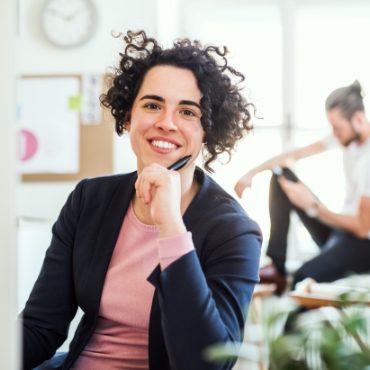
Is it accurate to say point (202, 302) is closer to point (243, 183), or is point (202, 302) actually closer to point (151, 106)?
point (151, 106)

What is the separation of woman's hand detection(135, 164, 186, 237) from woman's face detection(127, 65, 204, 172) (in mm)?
101

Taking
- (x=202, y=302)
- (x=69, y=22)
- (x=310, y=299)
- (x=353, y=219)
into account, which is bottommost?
(x=310, y=299)

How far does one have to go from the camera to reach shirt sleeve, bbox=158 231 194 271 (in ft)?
3.35

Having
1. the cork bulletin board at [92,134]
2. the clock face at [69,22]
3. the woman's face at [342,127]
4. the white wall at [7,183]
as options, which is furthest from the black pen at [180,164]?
the woman's face at [342,127]

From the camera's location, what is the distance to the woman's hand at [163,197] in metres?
1.06

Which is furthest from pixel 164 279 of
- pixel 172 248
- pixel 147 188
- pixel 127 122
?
pixel 127 122

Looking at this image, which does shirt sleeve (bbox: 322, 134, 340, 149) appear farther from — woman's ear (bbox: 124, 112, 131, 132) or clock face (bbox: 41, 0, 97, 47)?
woman's ear (bbox: 124, 112, 131, 132)

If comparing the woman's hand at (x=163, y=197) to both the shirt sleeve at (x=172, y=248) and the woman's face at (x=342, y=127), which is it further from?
the woman's face at (x=342, y=127)

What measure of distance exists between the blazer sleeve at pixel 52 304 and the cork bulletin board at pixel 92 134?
6.05ft

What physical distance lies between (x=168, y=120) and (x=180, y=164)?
81 millimetres

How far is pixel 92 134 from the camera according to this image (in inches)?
123

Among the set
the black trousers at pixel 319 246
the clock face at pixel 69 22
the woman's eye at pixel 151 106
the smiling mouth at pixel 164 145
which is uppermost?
the clock face at pixel 69 22

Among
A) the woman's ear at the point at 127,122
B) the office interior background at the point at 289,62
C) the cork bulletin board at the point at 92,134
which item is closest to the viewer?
the woman's ear at the point at 127,122

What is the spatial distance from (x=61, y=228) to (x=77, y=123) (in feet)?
6.23
